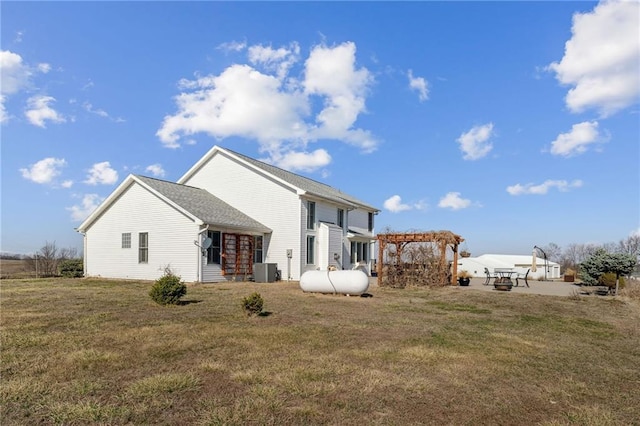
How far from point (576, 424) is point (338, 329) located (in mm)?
5031

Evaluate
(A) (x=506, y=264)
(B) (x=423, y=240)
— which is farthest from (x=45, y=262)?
(A) (x=506, y=264)

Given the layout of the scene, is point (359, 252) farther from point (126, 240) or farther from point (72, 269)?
point (72, 269)

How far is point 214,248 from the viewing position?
21172 millimetres

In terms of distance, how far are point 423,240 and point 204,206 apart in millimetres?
11862

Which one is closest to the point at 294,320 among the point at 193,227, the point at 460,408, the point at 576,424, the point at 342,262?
the point at 460,408

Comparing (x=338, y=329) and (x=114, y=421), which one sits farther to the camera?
(x=338, y=329)

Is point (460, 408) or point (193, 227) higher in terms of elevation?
point (193, 227)

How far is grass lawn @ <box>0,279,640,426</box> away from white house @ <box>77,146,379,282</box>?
971cm

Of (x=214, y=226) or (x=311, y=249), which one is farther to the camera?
(x=311, y=249)

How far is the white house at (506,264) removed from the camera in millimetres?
48031

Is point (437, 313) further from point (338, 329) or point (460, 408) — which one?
point (460, 408)

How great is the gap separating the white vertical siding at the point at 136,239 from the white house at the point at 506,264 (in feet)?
115

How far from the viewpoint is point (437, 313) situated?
12.0m

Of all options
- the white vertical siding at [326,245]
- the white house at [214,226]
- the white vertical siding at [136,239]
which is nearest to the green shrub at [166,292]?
the white house at [214,226]
